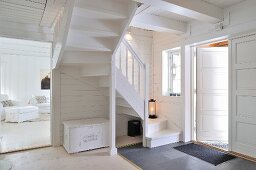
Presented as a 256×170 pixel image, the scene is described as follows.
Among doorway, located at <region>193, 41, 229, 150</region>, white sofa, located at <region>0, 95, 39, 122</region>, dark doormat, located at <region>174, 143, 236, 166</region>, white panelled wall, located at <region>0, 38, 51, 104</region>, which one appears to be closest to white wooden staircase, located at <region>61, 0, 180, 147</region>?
dark doormat, located at <region>174, 143, 236, 166</region>

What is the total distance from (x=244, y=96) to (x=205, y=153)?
4.13 feet

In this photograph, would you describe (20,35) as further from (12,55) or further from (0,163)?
(12,55)

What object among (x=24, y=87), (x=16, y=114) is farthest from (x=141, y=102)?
(x=24, y=87)

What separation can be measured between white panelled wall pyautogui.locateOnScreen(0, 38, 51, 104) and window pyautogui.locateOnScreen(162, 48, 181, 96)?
15.2ft

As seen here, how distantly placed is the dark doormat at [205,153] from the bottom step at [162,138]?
0.29 m

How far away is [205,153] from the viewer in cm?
343

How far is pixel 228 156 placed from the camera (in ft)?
10.7

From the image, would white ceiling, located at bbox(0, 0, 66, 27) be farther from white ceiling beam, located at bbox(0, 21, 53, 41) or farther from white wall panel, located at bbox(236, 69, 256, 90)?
white wall panel, located at bbox(236, 69, 256, 90)

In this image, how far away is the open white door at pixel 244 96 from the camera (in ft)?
10.1

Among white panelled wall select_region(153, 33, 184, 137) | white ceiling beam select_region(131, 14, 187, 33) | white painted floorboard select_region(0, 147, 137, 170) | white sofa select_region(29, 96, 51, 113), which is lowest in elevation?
white painted floorboard select_region(0, 147, 137, 170)

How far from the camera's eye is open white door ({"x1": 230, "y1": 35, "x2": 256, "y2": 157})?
10.1 ft

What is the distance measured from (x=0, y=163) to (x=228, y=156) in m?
3.86

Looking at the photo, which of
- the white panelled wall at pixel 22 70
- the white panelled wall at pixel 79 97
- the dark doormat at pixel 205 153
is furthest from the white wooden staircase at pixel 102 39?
the white panelled wall at pixel 22 70

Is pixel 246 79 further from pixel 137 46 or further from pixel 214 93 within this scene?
pixel 137 46
